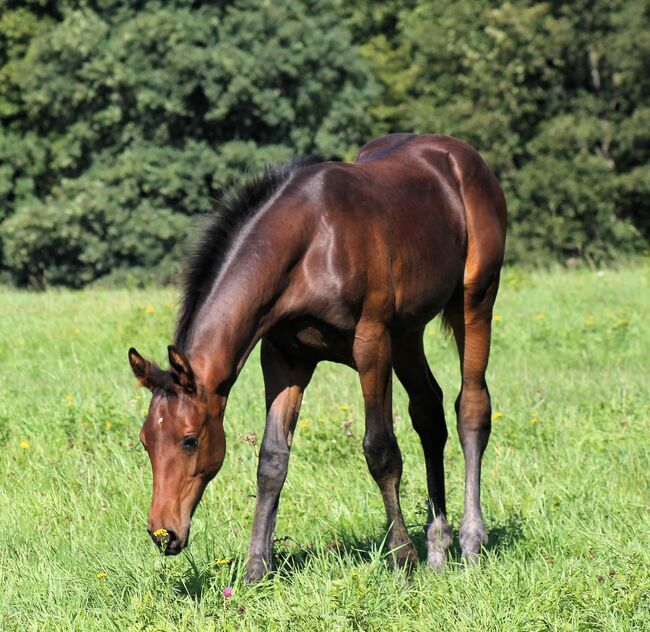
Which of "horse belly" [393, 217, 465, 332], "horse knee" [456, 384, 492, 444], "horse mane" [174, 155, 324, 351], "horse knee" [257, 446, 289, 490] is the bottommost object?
"horse knee" [456, 384, 492, 444]

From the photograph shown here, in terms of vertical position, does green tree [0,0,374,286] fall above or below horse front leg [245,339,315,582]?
below

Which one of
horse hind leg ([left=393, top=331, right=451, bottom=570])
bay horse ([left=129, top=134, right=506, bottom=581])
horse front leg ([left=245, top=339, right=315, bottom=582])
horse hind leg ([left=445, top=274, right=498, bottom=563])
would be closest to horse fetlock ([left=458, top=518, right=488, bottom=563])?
bay horse ([left=129, top=134, right=506, bottom=581])

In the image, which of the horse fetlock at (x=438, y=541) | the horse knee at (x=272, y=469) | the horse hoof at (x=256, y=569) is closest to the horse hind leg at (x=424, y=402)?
the horse fetlock at (x=438, y=541)

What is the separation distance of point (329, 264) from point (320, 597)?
1388mm

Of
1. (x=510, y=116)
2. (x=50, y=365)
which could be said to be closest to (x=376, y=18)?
(x=510, y=116)

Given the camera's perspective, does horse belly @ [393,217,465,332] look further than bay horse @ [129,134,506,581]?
Yes

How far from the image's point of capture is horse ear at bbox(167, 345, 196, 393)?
4.16m

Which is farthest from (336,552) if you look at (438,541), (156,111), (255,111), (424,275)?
(156,111)

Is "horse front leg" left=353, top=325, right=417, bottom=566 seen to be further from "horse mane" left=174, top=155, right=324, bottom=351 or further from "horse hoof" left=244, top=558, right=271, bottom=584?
"horse mane" left=174, top=155, right=324, bottom=351

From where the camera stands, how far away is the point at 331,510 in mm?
5984

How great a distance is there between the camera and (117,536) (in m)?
5.57

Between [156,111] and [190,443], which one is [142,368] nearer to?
[190,443]

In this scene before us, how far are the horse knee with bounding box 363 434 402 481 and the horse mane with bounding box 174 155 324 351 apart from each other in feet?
3.49

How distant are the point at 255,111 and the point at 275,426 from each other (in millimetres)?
23893
